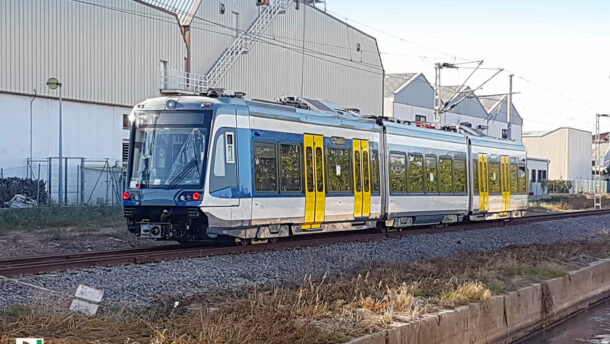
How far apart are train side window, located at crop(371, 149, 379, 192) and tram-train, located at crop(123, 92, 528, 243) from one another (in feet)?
→ 0.08

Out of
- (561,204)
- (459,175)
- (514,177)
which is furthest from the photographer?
(561,204)

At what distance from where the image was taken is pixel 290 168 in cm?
1858

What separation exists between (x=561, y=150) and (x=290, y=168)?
82489 millimetres

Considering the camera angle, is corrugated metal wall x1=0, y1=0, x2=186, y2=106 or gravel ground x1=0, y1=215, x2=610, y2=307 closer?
gravel ground x1=0, y1=215, x2=610, y2=307

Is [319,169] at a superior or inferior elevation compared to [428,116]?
inferior

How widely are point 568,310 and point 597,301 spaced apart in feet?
6.07

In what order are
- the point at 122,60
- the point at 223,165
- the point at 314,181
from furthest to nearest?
the point at 122,60
the point at 314,181
the point at 223,165

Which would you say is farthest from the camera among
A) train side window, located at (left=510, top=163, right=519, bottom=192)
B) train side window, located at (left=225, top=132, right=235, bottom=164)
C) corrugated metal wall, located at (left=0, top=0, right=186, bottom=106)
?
corrugated metal wall, located at (left=0, top=0, right=186, bottom=106)

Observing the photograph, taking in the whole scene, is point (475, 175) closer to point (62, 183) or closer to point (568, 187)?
point (62, 183)

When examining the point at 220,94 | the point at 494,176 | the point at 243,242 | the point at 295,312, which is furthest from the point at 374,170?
the point at 295,312

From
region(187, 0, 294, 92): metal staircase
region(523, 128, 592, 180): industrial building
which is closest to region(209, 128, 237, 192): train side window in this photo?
region(187, 0, 294, 92): metal staircase

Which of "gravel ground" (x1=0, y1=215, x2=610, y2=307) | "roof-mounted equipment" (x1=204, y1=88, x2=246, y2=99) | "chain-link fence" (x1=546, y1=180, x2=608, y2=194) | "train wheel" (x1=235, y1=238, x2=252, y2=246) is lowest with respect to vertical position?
"gravel ground" (x1=0, y1=215, x2=610, y2=307)

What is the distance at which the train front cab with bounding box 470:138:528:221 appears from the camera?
28.8 meters

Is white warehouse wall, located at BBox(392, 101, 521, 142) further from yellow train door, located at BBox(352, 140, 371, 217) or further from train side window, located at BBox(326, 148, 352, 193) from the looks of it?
train side window, located at BBox(326, 148, 352, 193)
